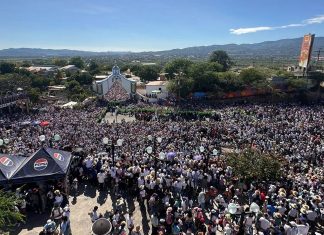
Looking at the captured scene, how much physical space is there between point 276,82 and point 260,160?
4576 centimetres

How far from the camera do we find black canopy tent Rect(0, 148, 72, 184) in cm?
1297

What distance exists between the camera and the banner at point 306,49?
56631mm

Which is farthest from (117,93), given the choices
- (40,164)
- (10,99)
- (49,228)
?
(49,228)

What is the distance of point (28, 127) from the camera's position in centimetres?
3256

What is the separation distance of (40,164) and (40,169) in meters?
0.21

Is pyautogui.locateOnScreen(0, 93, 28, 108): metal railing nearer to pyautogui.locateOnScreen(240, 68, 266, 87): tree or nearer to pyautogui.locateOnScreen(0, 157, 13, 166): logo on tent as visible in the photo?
pyautogui.locateOnScreen(0, 157, 13, 166): logo on tent

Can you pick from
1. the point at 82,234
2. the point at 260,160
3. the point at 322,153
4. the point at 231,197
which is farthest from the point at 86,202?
the point at 322,153

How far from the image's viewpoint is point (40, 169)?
1330 cm

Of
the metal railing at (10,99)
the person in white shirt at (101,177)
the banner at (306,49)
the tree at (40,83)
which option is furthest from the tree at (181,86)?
the person in white shirt at (101,177)

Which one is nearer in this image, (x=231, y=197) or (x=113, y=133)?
(x=231, y=197)

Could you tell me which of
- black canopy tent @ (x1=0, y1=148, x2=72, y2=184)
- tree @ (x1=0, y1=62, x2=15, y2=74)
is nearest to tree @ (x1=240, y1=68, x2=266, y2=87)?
black canopy tent @ (x1=0, y1=148, x2=72, y2=184)

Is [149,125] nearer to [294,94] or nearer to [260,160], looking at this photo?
[260,160]

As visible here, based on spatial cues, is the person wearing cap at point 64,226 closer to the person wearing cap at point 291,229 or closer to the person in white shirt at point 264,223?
the person in white shirt at point 264,223

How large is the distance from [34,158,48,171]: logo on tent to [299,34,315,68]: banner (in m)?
54.8
